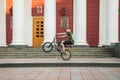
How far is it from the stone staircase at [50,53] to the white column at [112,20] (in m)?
1.59

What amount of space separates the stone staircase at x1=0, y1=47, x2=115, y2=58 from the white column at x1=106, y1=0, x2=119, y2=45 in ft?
5.22

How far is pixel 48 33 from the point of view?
28.9 metres

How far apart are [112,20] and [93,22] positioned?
3.94 m

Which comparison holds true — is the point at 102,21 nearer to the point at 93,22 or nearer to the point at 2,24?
the point at 93,22

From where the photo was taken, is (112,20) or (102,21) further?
(102,21)

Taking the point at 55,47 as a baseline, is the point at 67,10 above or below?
above

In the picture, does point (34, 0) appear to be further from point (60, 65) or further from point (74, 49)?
point (60, 65)

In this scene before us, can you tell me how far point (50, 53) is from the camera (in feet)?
87.1

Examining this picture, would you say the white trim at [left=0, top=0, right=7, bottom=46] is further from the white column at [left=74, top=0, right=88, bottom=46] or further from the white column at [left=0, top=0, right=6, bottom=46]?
the white column at [left=74, top=0, right=88, bottom=46]

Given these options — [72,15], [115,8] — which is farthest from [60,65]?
[72,15]

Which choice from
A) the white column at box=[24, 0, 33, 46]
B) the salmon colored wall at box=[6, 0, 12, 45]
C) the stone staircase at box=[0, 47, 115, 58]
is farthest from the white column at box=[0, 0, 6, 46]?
the stone staircase at box=[0, 47, 115, 58]

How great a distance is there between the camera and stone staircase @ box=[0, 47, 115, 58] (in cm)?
2642

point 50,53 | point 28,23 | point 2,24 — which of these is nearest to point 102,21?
point 28,23

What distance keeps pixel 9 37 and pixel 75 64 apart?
45.7ft
